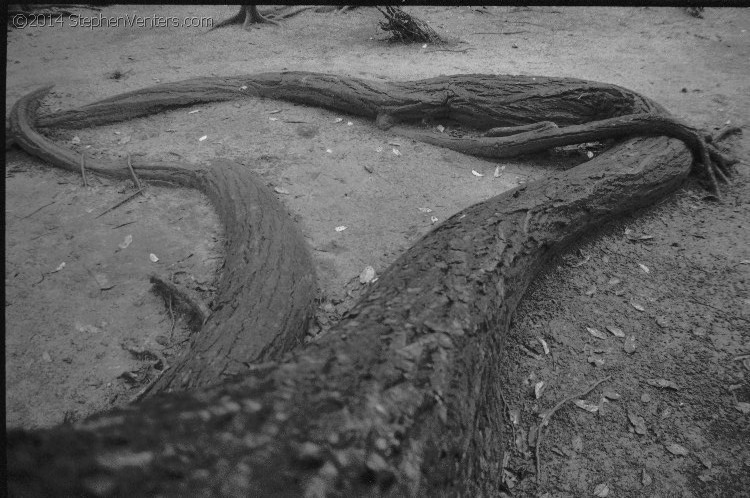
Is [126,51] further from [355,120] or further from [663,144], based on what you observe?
[663,144]

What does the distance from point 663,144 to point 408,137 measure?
238 cm

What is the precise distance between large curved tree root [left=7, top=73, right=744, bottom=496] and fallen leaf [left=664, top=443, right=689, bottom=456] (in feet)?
2.43

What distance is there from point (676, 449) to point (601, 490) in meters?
0.44

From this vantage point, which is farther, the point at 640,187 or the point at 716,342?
the point at 640,187

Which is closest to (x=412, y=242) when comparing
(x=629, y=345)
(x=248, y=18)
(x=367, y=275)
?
(x=367, y=275)

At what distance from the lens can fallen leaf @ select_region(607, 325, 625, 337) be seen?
2576 millimetres

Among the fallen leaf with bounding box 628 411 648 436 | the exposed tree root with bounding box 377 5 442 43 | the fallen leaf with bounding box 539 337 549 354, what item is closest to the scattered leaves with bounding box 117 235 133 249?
the fallen leaf with bounding box 539 337 549 354

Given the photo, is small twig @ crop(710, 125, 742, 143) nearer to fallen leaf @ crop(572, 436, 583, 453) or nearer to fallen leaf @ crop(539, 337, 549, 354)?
fallen leaf @ crop(539, 337, 549, 354)

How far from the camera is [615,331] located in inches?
102

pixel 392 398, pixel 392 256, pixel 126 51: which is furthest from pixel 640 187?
pixel 126 51

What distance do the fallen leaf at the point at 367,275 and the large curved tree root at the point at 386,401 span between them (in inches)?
23.2

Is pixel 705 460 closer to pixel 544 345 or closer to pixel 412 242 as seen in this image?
Answer: pixel 544 345

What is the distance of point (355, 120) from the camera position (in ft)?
17.1

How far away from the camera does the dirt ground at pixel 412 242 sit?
82.4 inches
